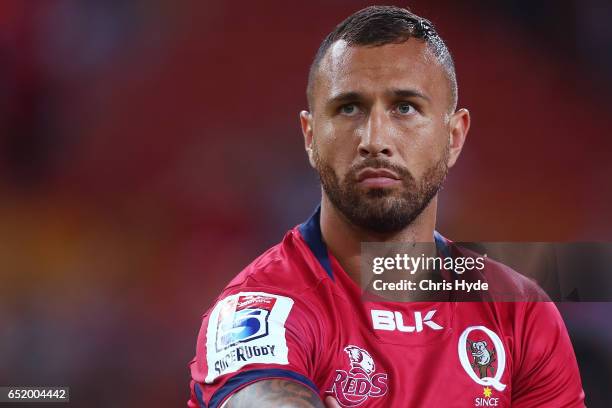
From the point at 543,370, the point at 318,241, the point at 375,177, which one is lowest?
the point at 543,370

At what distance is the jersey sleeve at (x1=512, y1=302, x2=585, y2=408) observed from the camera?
3203 mm

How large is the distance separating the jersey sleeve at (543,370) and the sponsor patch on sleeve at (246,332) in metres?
0.99

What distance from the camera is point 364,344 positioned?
306 centimetres

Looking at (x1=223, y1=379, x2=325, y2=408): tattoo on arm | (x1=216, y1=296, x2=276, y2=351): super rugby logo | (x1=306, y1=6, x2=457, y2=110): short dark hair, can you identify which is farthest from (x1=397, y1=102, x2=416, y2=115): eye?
(x1=223, y1=379, x2=325, y2=408): tattoo on arm

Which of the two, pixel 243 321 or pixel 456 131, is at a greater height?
pixel 456 131

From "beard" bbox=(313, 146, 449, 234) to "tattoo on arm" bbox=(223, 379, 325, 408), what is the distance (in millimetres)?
794

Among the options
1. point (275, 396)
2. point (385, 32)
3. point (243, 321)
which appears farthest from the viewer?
point (385, 32)

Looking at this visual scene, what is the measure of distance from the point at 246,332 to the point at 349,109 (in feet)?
3.19

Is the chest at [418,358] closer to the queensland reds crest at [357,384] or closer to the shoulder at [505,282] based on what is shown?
the queensland reds crest at [357,384]

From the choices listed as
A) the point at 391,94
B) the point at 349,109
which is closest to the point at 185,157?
the point at 349,109

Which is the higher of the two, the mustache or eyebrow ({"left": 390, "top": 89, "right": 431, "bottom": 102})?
eyebrow ({"left": 390, "top": 89, "right": 431, "bottom": 102})

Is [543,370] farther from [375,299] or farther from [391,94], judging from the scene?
[391,94]

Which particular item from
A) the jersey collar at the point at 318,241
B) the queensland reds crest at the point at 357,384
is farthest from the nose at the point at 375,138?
the queensland reds crest at the point at 357,384

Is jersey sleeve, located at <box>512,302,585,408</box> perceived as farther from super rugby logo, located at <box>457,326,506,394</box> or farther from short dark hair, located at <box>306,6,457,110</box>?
short dark hair, located at <box>306,6,457,110</box>
